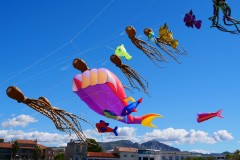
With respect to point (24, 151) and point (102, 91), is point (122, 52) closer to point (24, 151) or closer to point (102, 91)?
point (102, 91)

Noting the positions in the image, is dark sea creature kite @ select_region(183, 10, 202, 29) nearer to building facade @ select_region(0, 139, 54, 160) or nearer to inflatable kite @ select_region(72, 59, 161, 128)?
inflatable kite @ select_region(72, 59, 161, 128)

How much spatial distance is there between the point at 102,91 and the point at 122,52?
1.73m

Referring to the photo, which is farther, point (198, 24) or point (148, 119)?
point (148, 119)

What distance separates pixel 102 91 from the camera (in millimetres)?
11719

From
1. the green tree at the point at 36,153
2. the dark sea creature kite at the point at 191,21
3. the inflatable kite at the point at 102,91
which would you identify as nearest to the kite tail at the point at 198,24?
the dark sea creature kite at the point at 191,21

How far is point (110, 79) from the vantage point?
11656 mm

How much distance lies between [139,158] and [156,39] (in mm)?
79073

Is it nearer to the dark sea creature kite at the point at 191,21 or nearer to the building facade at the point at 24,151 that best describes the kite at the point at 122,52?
the dark sea creature kite at the point at 191,21

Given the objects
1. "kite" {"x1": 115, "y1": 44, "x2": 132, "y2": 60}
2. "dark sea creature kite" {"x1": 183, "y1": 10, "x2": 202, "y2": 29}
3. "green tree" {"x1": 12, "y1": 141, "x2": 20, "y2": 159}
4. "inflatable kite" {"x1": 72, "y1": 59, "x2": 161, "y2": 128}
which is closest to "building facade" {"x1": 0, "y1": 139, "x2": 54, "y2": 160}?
"green tree" {"x1": 12, "y1": 141, "x2": 20, "y2": 159}

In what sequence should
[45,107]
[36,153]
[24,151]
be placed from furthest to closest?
[24,151] < [36,153] < [45,107]

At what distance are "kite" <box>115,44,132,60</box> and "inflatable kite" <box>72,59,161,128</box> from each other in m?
1.11

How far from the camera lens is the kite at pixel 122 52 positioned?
1285cm

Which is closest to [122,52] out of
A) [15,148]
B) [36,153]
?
[15,148]

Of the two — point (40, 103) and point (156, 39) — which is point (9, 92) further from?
point (156, 39)
